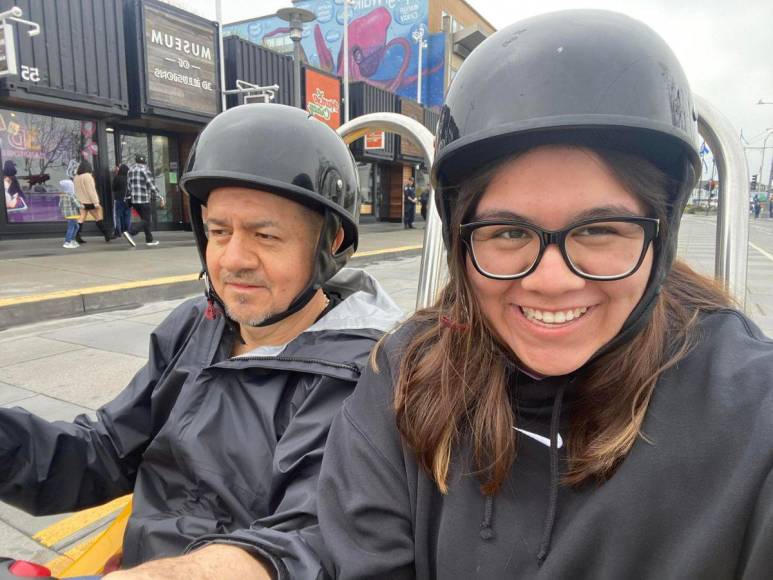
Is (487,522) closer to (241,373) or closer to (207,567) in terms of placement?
(207,567)

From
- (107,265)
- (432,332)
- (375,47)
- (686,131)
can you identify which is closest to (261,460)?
(432,332)

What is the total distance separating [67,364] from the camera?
14.3 feet

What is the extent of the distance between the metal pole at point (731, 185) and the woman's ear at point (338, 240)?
112cm

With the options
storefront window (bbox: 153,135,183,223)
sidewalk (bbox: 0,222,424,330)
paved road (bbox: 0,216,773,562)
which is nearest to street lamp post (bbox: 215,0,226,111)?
storefront window (bbox: 153,135,183,223)

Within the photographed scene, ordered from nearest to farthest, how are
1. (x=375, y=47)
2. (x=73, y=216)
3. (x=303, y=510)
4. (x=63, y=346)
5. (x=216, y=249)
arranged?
(x=303, y=510) → (x=216, y=249) → (x=63, y=346) → (x=73, y=216) → (x=375, y=47)

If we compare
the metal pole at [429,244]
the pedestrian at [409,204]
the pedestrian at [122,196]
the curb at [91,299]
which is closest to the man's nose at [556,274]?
the metal pole at [429,244]

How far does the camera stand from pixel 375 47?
101 feet

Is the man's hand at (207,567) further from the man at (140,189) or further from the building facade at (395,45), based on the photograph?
the building facade at (395,45)

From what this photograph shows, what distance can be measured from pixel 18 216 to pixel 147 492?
35.7 feet

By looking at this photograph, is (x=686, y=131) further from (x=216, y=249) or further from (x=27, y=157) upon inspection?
(x=27, y=157)

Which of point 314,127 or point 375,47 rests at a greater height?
point 375,47

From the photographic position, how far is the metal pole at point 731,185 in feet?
4.59

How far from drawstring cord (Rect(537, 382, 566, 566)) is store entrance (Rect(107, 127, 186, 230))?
508 inches

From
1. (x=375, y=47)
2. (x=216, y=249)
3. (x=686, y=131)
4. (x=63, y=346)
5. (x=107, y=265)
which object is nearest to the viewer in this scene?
(x=686, y=131)
